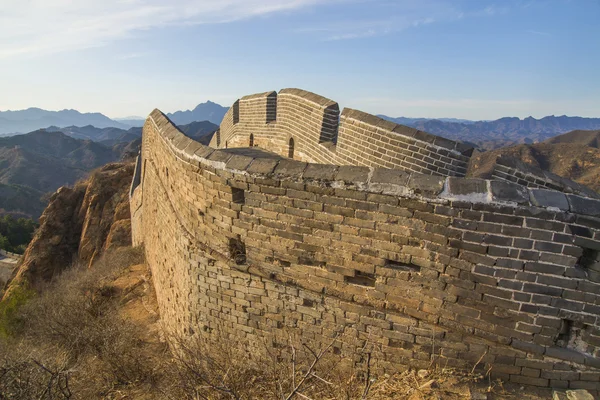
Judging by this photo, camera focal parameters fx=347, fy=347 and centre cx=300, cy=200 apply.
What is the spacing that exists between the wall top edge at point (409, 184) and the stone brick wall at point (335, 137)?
1268mm

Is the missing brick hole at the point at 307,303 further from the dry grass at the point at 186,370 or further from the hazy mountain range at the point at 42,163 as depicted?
the hazy mountain range at the point at 42,163

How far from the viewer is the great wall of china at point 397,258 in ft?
8.80

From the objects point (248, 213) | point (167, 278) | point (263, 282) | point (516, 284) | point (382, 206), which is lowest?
point (167, 278)

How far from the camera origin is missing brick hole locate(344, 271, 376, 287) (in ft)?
11.0

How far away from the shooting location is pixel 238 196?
12.6ft

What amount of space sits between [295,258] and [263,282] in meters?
0.53

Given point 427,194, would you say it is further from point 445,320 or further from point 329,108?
point 329,108

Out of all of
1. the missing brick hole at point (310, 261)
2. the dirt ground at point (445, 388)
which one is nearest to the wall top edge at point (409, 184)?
the missing brick hole at point (310, 261)

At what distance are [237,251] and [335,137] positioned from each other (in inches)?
119

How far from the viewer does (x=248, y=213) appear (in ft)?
12.3

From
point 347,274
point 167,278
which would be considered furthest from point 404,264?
point 167,278

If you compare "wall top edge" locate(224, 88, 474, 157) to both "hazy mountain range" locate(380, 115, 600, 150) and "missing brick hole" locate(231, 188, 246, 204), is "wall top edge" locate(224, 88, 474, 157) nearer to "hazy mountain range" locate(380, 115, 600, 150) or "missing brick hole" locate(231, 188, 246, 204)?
"missing brick hole" locate(231, 188, 246, 204)

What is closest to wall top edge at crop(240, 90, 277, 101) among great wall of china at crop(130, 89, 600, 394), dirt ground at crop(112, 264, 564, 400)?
great wall of china at crop(130, 89, 600, 394)

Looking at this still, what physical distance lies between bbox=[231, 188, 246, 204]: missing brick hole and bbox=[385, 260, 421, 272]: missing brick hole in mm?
1663
